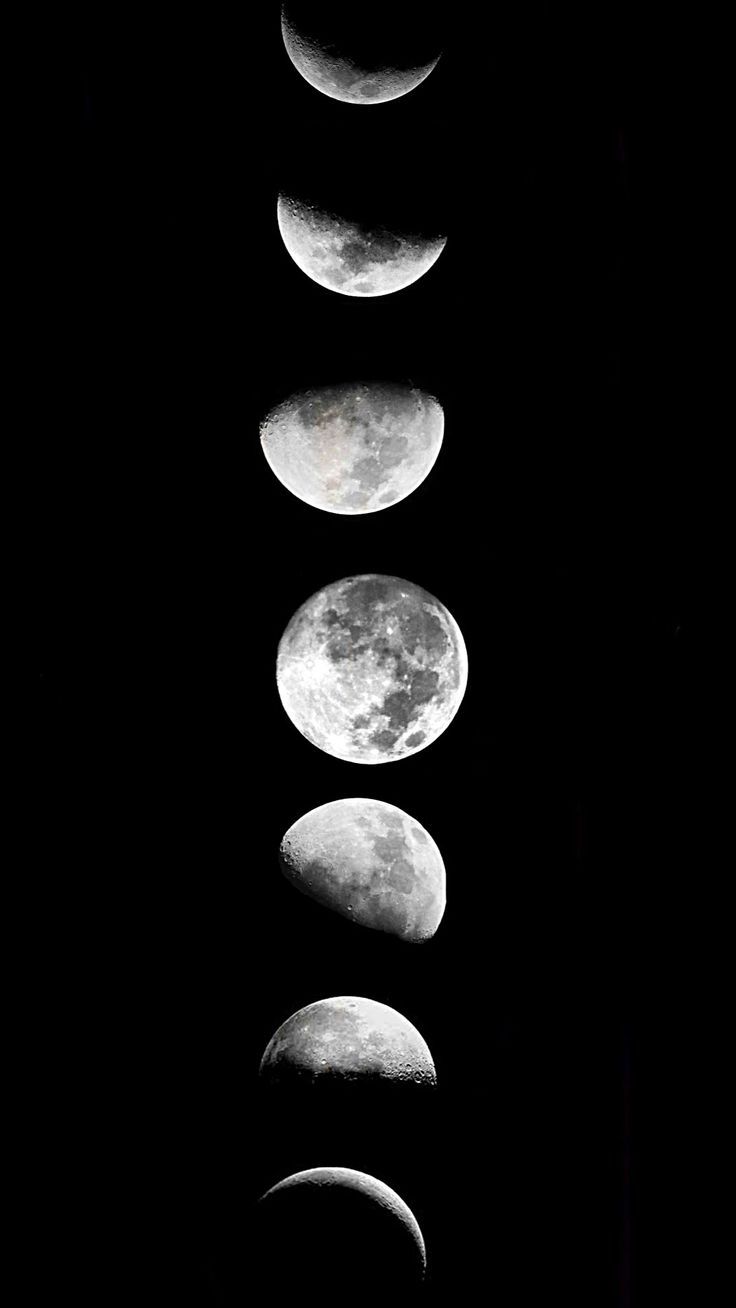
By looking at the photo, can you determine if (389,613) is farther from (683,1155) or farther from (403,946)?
(683,1155)

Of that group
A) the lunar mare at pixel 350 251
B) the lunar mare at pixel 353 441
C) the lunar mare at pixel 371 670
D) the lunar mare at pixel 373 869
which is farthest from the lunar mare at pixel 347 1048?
the lunar mare at pixel 350 251

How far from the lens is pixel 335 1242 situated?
191 centimetres

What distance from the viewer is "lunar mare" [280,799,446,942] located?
2.13m

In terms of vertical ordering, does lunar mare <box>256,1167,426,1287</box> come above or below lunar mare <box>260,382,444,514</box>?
below

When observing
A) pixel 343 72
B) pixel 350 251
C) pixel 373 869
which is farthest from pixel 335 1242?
pixel 343 72

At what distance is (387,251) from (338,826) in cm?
126

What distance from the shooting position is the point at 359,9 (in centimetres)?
200

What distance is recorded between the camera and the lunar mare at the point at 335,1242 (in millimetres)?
1899

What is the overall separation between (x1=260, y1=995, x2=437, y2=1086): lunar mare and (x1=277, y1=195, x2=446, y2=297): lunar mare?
62.7 inches

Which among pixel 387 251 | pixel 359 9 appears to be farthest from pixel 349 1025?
pixel 359 9

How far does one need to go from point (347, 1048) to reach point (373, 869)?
1.24ft

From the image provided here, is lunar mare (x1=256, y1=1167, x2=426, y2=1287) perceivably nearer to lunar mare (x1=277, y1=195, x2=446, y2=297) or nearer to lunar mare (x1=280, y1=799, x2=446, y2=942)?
lunar mare (x1=280, y1=799, x2=446, y2=942)

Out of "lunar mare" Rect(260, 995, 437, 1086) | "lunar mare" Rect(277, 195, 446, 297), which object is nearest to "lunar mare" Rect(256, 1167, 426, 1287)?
"lunar mare" Rect(260, 995, 437, 1086)

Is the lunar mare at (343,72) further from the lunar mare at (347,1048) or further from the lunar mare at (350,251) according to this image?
the lunar mare at (347,1048)
